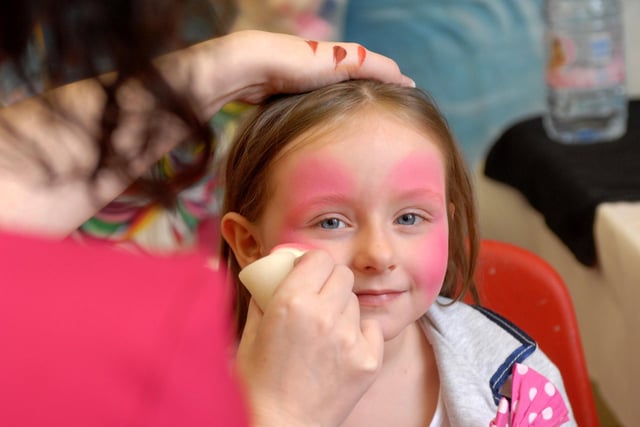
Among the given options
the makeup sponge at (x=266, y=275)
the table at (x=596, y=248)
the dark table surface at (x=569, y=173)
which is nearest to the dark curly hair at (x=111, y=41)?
the makeup sponge at (x=266, y=275)

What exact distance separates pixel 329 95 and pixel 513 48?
5.80ft

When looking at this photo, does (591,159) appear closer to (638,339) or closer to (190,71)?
(638,339)

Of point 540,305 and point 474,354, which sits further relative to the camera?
point 540,305

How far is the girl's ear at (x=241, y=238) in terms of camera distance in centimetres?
101

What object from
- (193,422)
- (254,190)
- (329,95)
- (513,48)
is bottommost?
(513,48)

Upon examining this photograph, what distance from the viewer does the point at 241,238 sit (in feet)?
3.37

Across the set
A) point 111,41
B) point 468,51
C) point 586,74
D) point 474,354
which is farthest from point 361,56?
point 468,51

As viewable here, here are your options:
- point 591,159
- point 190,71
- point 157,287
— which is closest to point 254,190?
point 190,71

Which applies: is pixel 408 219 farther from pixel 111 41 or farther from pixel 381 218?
pixel 111 41

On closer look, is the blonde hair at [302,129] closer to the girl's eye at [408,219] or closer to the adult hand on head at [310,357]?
the girl's eye at [408,219]

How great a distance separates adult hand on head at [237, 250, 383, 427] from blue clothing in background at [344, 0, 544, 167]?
1.97 m

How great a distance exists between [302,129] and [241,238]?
0.49 feet

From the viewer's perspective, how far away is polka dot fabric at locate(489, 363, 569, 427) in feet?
3.21

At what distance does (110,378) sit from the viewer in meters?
0.34
